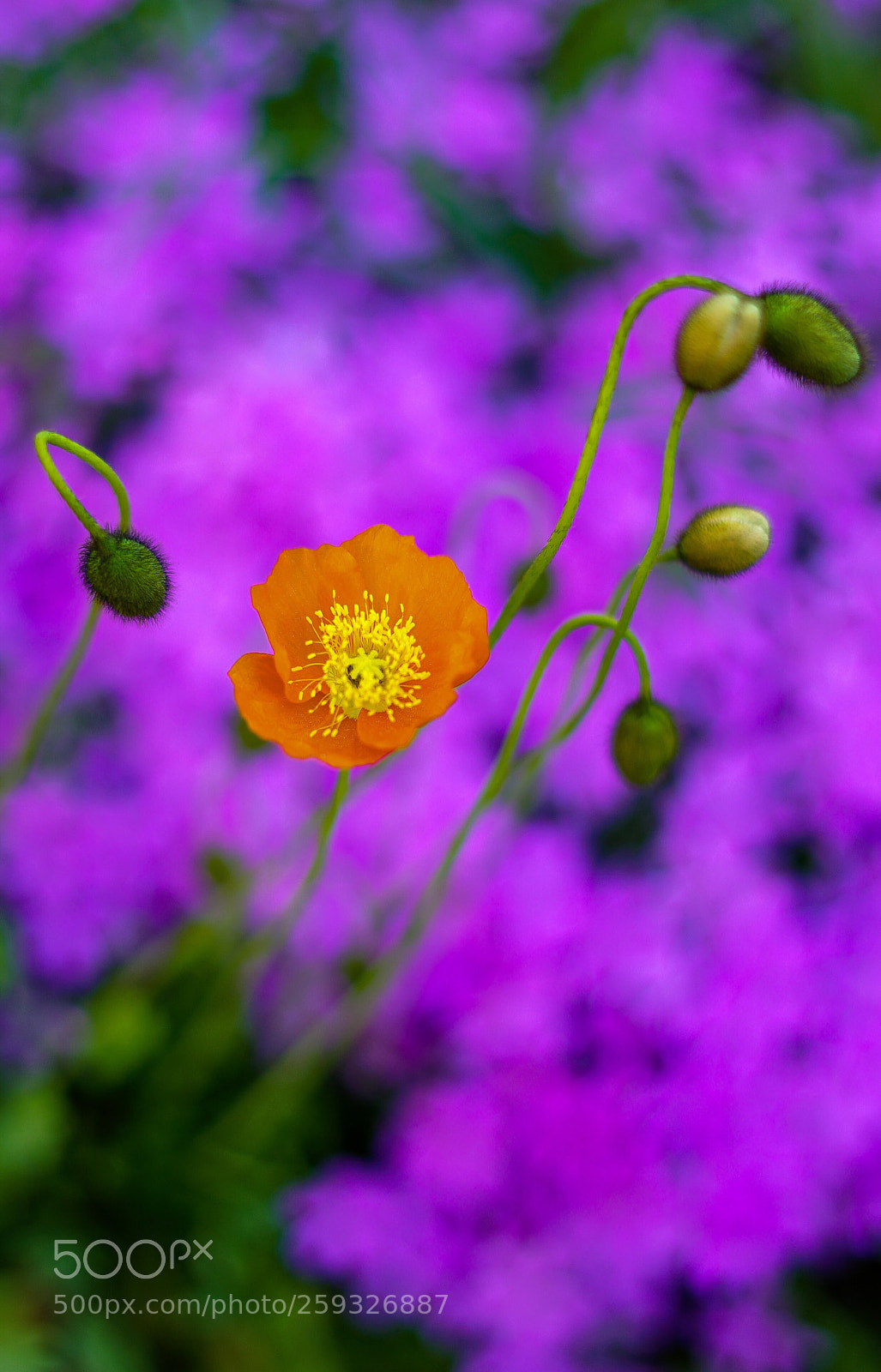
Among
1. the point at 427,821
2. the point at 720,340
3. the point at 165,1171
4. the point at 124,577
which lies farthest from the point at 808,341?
the point at 165,1171

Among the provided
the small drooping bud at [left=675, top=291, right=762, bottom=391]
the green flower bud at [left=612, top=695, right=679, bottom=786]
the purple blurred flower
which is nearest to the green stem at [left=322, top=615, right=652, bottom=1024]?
the green flower bud at [left=612, top=695, right=679, bottom=786]

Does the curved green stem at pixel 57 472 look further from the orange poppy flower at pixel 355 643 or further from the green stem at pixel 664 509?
the green stem at pixel 664 509

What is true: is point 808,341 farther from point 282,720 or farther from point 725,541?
point 282,720

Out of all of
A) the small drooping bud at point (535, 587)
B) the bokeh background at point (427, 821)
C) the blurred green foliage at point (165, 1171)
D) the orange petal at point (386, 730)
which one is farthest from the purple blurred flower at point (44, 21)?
the orange petal at point (386, 730)

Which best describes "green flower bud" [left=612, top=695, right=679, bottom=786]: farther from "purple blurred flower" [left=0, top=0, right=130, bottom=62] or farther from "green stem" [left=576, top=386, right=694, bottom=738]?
"purple blurred flower" [left=0, top=0, right=130, bottom=62]

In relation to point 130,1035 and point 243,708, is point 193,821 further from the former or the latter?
point 243,708

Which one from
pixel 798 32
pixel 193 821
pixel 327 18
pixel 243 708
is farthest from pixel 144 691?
pixel 798 32
